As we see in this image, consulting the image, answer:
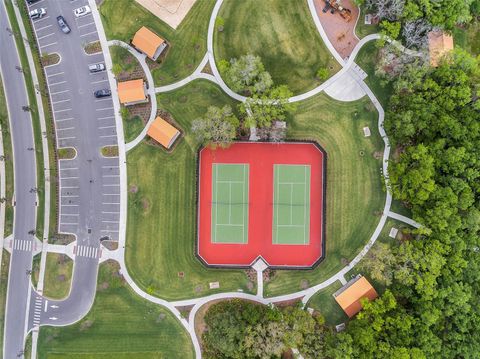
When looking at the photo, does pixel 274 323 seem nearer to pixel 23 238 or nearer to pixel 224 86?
pixel 224 86

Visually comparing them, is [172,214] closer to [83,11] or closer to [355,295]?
[355,295]

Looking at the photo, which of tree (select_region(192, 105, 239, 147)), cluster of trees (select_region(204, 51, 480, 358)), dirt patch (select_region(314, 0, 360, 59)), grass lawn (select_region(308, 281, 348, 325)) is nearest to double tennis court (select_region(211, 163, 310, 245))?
tree (select_region(192, 105, 239, 147))

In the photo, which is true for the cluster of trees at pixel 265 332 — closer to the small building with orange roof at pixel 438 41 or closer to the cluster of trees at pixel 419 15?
the small building with orange roof at pixel 438 41

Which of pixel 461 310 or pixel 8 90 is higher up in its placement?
pixel 8 90

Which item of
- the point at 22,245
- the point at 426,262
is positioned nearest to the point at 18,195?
the point at 22,245

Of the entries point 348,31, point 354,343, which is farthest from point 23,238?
point 348,31
